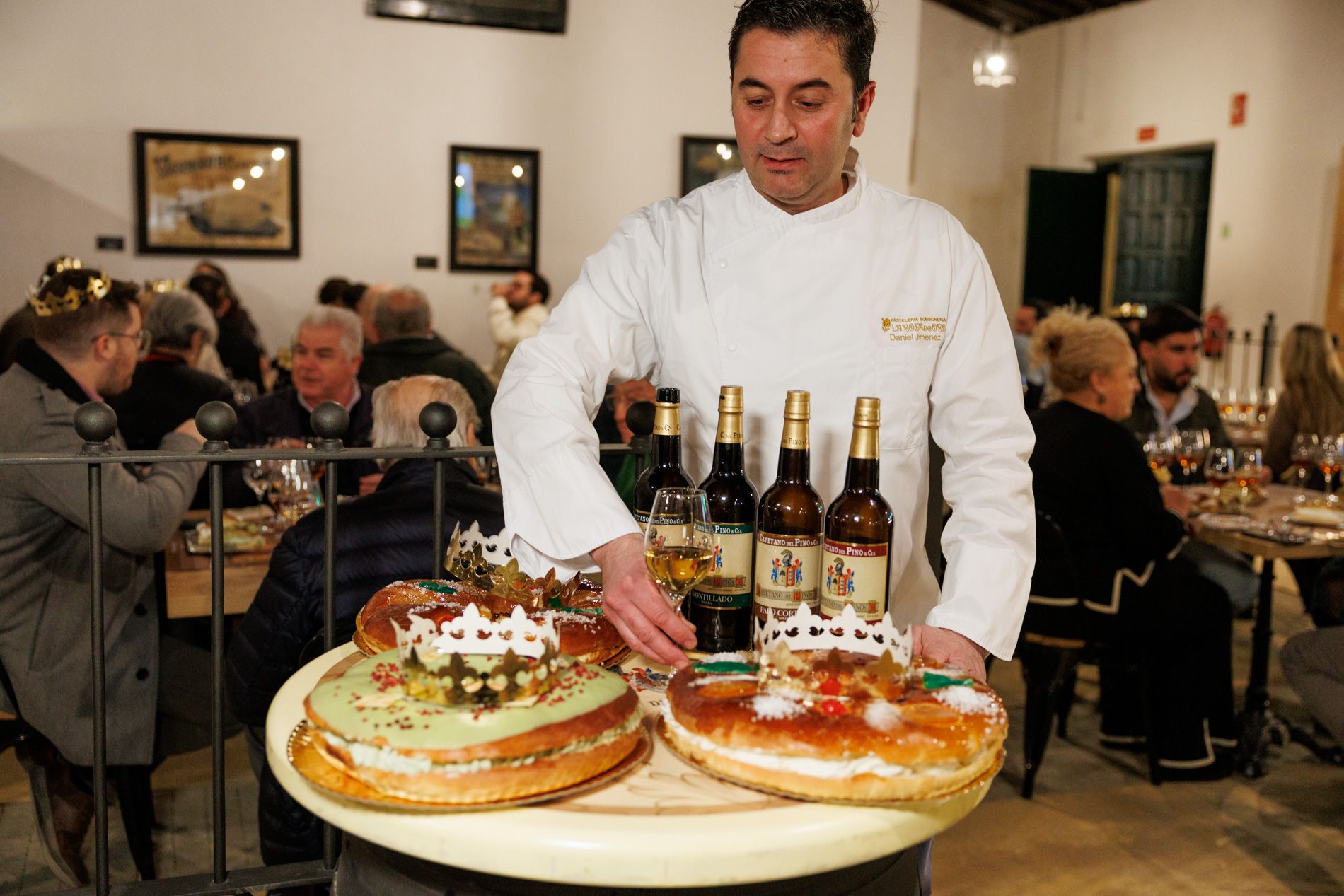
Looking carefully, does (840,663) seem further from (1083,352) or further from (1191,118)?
(1191,118)

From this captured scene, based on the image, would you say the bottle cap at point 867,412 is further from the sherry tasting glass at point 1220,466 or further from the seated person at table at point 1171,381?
the seated person at table at point 1171,381

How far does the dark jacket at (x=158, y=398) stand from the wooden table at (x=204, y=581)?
1.12 meters

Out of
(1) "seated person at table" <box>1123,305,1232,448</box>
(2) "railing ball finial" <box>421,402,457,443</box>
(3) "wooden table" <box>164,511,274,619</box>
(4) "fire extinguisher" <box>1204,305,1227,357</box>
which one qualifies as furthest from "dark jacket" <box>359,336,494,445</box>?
(4) "fire extinguisher" <box>1204,305,1227,357</box>

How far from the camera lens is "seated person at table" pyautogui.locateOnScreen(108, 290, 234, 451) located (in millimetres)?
3703

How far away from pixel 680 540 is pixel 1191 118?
1083 centimetres

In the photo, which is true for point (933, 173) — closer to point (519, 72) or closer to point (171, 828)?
point (519, 72)

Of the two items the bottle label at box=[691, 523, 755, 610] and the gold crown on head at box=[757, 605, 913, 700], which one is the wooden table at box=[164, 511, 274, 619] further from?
the gold crown on head at box=[757, 605, 913, 700]

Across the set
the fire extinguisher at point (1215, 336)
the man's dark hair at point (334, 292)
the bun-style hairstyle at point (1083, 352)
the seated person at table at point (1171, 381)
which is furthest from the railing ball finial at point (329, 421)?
the fire extinguisher at point (1215, 336)

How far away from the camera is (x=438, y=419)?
1731 mm

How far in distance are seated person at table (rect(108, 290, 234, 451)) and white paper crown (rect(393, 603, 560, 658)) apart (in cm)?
271

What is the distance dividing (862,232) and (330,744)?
3.24 feet

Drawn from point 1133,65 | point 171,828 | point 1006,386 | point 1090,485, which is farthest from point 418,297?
point 1133,65

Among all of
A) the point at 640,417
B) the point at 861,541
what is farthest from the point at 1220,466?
the point at 861,541

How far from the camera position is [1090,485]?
10.4ft
